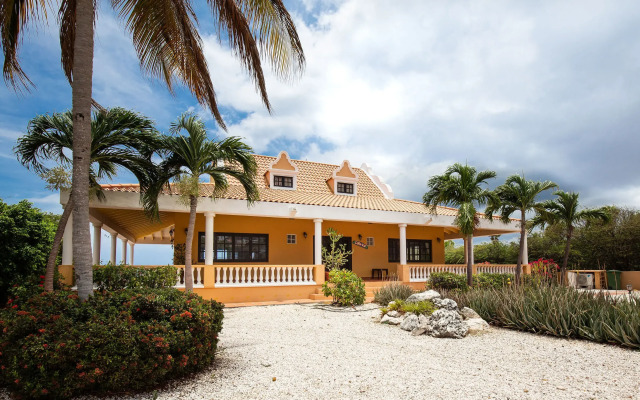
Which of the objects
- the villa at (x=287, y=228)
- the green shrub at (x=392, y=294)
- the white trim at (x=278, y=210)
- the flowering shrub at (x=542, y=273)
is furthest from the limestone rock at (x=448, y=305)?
the white trim at (x=278, y=210)

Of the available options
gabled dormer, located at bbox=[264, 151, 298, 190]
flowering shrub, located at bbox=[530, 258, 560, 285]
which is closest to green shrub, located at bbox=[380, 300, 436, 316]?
flowering shrub, located at bbox=[530, 258, 560, 285]

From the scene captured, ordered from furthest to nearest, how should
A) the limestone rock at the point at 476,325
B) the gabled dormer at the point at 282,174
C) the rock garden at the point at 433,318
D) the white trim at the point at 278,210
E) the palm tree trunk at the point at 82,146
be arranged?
1. the gabled dormer at the point at 282,174
2. the white trim at the point at 278,210
3. the limestone rock at the point at 476,325
4. the rock garden at the point at 433,318
5. the palm tree trunk at the point at 82,146

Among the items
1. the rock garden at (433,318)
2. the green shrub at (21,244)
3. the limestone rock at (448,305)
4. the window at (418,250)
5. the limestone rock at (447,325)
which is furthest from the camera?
the window at (418,250)

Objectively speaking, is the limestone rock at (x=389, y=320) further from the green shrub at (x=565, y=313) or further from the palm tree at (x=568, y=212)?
the palm tree at (x=568, y=212)

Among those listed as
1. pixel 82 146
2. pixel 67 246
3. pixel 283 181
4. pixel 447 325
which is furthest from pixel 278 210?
pixel 82 146

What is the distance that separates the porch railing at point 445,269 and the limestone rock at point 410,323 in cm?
840

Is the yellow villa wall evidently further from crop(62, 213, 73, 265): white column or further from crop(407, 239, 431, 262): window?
crop(62, 213, 73, 265): white column

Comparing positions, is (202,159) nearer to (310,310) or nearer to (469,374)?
(310,310)

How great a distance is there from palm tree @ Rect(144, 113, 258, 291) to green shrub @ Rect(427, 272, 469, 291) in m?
8.94

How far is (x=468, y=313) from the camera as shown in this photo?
9.95 m

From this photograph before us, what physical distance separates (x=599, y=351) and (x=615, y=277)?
19414 millimetres

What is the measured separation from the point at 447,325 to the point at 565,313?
2403 mm

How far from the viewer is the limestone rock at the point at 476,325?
914 cm

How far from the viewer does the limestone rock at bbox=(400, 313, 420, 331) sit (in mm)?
9324
